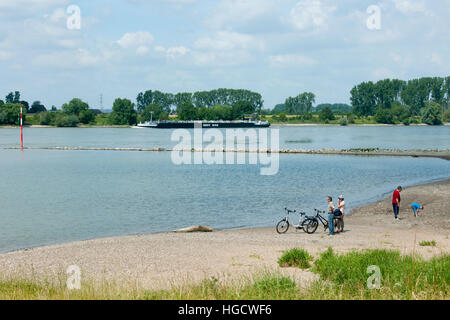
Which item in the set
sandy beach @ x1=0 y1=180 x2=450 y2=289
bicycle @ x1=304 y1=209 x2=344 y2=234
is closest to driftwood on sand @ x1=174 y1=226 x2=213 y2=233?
sandy beach @ x1=0 y1=180 x2=450 y2=289

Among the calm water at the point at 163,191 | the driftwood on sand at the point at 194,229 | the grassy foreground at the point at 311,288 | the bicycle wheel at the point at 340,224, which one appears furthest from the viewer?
the calm water at the point at 163,191

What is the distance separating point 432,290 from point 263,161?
6593 centimetres

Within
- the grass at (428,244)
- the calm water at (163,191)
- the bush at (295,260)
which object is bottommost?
the calm water at (163,191)

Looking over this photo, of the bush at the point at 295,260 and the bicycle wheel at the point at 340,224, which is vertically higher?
the bush at the point at 295,260

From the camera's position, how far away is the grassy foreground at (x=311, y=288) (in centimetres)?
937

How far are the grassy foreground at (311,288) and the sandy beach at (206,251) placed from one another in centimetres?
129

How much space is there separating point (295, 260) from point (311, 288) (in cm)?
527

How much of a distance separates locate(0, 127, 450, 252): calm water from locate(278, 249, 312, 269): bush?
40.5 ft

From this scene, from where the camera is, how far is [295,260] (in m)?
15.7

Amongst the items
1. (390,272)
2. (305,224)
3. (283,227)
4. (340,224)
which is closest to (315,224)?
(305,224)

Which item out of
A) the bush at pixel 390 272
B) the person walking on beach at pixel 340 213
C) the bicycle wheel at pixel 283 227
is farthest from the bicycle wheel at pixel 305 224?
the bush at pixel 390 272

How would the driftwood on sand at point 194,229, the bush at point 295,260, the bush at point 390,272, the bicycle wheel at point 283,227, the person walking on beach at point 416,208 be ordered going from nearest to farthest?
the bush at point 390,272 < the bush at point 295,260 < the bicycle wheel at point 283,227 < the driftwood on sand at point 194,229 < the person walking on beach at point 416,208

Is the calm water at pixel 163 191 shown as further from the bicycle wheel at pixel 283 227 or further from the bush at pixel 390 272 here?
the bush at pixel 390 272

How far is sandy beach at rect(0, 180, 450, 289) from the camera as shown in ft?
49.7
